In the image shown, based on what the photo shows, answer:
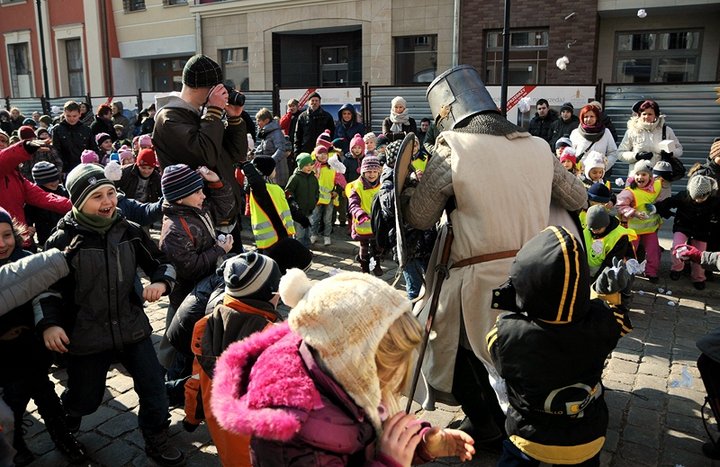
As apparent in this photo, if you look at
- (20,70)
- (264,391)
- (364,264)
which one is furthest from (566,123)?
(20,70)

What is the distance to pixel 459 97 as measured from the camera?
324cm

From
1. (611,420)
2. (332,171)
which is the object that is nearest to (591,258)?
(611,420)

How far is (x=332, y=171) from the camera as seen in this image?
859 centimetres

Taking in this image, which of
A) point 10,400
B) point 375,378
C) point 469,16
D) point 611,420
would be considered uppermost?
point 469,16

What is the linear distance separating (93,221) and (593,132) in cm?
633

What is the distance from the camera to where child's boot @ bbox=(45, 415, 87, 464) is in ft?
11.0

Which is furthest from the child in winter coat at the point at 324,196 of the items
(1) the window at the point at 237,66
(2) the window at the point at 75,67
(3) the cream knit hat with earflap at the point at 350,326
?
(2) the window at the point at 75,67

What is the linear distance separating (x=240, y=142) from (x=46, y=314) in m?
1.66

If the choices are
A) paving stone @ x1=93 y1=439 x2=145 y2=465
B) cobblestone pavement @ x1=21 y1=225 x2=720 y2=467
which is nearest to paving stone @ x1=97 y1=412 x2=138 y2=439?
cobblestone pavement @ x1=21 y1=225 x2=720 y2=467

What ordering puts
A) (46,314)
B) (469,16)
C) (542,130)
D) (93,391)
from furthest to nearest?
(469,16) < (542,130) < (93,391) < (46,314)

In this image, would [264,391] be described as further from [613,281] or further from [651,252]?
[651,252]

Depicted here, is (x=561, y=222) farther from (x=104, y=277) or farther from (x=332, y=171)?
(x=332, y=171)

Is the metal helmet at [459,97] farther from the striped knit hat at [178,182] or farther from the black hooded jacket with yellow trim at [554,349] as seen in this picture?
the striped knit hat at [178,182]

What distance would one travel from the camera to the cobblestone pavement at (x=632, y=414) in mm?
3379
